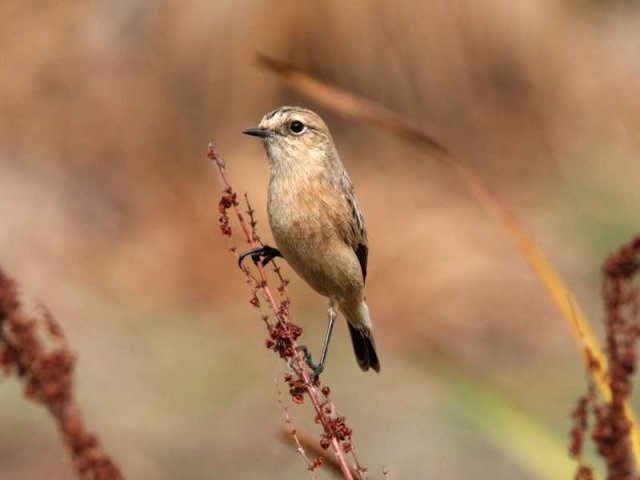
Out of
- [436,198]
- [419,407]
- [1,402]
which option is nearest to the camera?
[419,407]

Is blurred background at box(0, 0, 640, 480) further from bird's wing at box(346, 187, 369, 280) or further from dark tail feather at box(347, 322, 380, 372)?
bird's wing at box(346, 187, 369, 280)

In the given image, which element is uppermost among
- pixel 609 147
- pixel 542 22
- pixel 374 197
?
pixel 542 22

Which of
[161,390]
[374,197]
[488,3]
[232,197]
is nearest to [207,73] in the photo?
[374,197]

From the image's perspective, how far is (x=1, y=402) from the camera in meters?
10.3

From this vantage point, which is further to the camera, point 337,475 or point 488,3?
point 488,3

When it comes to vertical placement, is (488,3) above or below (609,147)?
above

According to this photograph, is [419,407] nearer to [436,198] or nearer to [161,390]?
[161,390]

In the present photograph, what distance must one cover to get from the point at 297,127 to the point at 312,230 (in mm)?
566

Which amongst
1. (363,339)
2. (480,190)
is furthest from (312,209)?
(363,339)

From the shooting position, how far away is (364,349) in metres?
6.46

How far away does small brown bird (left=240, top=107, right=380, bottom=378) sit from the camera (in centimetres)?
530

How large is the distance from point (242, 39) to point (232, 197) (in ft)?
36.2

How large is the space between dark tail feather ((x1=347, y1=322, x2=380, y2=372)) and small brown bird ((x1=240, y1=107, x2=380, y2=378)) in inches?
20.0

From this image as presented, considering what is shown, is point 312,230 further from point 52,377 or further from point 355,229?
point 52,377
